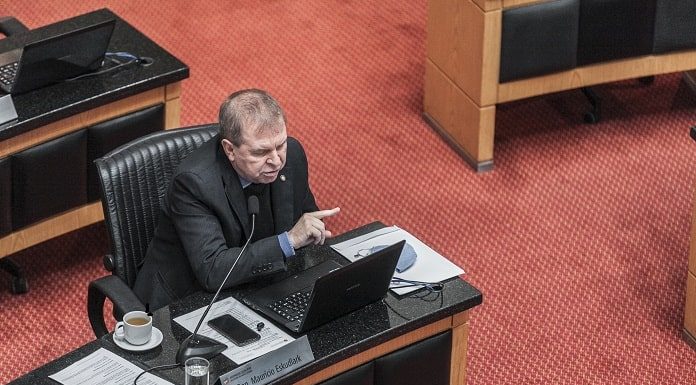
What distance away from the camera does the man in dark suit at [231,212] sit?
129 inches

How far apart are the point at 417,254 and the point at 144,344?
78cm

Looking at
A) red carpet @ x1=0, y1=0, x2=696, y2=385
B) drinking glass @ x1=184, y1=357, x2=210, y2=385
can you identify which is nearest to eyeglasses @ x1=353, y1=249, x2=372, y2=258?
drinking glass @ x1=184, y1=357, x2=210, y2=385

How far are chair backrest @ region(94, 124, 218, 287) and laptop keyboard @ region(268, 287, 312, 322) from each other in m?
0.55

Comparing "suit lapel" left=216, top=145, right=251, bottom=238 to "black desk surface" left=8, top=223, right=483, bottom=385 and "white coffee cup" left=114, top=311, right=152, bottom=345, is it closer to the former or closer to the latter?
"black desk surface" left=8, top=223, right=483, bottom=385

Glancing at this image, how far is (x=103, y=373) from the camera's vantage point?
2.97 m

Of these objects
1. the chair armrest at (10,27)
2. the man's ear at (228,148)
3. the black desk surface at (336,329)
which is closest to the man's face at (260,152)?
the man's ear at (228,148)

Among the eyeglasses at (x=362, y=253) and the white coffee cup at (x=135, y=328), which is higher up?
the white coffee cup at (x=135, y=328)

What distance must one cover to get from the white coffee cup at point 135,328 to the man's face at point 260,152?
0.46m

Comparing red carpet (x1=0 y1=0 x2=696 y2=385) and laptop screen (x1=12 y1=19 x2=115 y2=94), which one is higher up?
laptop screen (x1=12 y1=19 x2=115 y2=94)

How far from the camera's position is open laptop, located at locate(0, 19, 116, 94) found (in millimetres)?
4141

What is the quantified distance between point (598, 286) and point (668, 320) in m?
0.28

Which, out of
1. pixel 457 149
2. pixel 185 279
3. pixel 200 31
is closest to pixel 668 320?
pixel 457 149

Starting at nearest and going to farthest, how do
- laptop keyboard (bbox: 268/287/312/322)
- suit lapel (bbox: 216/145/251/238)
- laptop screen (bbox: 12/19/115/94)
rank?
laptop keyboard (bbox: 268/287/312/322) → suit lapel (bbox: 216/145/251/238) → laptop screen (bbox: 12/19/115/94)

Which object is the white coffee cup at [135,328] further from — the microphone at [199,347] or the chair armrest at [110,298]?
the chair armrest at [110,298]
